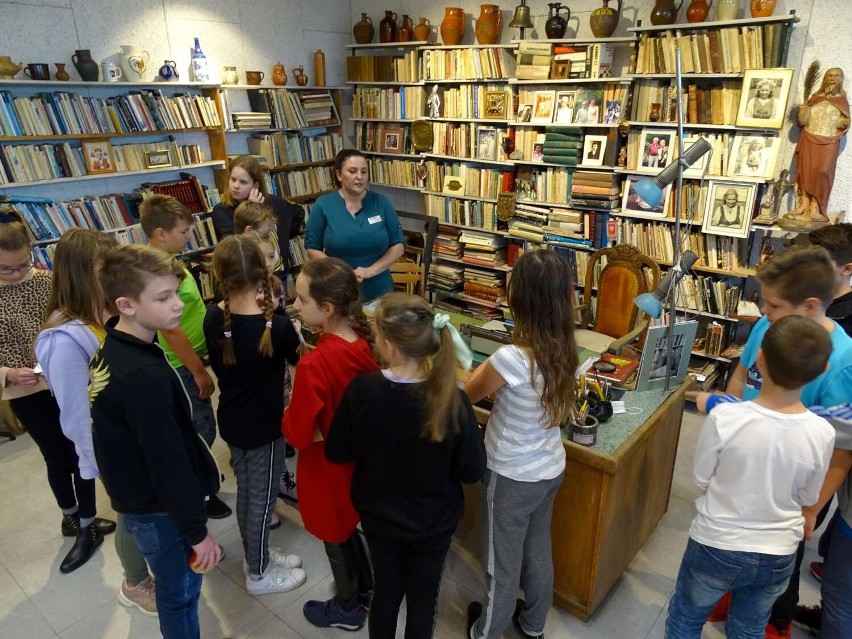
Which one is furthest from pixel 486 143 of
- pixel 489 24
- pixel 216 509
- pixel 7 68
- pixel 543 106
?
pixel 216 509

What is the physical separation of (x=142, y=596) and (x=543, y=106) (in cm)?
403

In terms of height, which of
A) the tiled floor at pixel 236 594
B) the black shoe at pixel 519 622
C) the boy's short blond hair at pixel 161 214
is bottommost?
the tiled floor at pixel 236 594

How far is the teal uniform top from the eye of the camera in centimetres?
323

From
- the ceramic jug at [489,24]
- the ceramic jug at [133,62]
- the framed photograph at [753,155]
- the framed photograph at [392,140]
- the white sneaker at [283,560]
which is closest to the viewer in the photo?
the white sneaker at [283,560]

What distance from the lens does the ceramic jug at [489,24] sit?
4.53 m

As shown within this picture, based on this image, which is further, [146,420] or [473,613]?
[473,613]

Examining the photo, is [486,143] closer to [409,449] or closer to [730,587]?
[409,449]

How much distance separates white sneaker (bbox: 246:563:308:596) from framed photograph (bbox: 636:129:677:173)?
3.35 meters

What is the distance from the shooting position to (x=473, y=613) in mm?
2203

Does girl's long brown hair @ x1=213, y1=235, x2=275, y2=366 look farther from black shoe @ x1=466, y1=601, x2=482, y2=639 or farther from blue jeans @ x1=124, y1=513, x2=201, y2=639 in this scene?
black shoe @ x1=466, y1=601, x2=482, y2=639

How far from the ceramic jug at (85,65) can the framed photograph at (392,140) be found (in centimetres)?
248

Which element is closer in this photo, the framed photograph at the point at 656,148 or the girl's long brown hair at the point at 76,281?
the girl's long brown hair at the point at 76,281

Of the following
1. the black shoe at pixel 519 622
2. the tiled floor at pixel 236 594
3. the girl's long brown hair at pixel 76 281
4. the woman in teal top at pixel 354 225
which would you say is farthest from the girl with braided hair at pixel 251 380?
the woman in teal top at pixel 354 225

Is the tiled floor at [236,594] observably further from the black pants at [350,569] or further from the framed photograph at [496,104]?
the framed photograph at [496,104]
